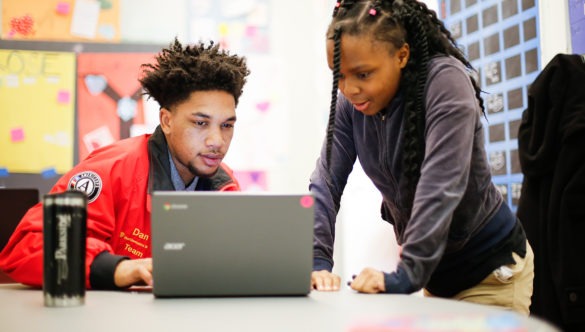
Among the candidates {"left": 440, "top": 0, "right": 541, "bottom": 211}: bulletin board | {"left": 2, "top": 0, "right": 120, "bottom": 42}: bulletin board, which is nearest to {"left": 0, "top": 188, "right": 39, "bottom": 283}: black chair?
{"left": 2, "top": 0, "right": 120, "bottom": 42}: bulletin board

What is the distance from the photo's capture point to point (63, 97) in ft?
9.89

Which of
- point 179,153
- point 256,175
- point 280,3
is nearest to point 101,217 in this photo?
point 179,153

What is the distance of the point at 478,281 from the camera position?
154 centimetres

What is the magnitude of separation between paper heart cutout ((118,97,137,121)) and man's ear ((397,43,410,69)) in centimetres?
184

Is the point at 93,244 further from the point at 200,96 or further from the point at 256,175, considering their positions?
the point at 256,175

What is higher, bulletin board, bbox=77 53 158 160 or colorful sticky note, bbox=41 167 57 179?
bulletin board, bbox=77 53 158 160

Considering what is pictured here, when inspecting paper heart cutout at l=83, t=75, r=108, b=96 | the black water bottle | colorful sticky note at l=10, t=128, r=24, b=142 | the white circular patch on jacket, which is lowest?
the black water bottle

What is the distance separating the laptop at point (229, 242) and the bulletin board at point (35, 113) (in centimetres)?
201

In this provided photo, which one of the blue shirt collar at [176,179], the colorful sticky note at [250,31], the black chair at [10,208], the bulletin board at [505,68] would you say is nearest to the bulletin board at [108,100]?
the colorful sticky note at [250,31]

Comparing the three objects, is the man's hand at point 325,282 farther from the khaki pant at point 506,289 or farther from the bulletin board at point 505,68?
the bulletin board at point 505,68

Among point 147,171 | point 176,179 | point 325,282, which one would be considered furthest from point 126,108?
point 325,282

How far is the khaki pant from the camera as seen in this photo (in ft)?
5.01

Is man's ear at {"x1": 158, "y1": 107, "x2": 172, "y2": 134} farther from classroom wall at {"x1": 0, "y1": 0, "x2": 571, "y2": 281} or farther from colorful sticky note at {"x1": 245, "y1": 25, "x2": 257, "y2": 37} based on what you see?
colorful sticky note at {"x1": 245, "y1": 25, "x2": 257, "y2": 37}

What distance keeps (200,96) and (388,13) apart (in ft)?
2.01
